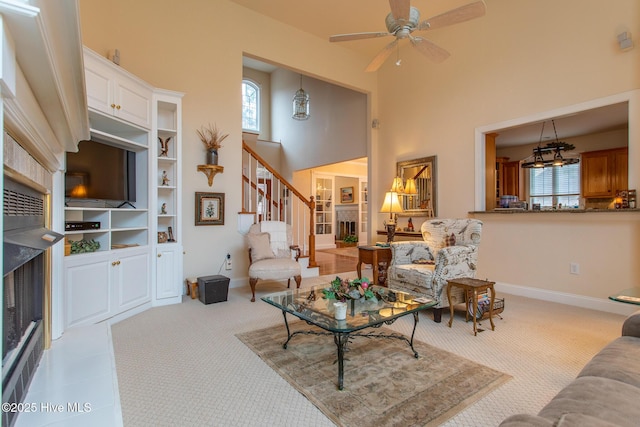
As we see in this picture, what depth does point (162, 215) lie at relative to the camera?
3857 mm

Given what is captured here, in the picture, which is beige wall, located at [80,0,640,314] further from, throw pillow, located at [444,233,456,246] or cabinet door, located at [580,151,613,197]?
cabinet door, located at [580,151,613,197]

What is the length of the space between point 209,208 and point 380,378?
3.26 m

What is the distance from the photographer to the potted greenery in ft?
14.4

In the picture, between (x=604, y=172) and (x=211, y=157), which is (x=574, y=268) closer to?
(x=604, y=172)

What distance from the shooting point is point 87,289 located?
115 inches

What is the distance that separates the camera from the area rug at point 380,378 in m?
→ 1.73

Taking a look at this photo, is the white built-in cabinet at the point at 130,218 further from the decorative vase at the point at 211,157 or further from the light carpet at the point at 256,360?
the decorative vase at the point at 211,157

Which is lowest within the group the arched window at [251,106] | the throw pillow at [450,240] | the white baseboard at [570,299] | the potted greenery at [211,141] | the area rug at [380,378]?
the area rug at [380,378]

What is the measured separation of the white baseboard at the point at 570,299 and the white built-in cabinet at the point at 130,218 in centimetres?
427

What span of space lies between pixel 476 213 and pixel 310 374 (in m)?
3.57

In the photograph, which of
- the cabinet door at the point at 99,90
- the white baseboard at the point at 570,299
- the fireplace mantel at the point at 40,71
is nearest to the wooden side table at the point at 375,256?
the white baseboard at the point at 570,299

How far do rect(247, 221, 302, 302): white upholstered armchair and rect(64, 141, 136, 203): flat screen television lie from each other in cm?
154

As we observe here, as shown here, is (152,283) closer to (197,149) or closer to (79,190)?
(79,190)

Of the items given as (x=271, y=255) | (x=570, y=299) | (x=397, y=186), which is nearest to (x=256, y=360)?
(x=271, y=255)
